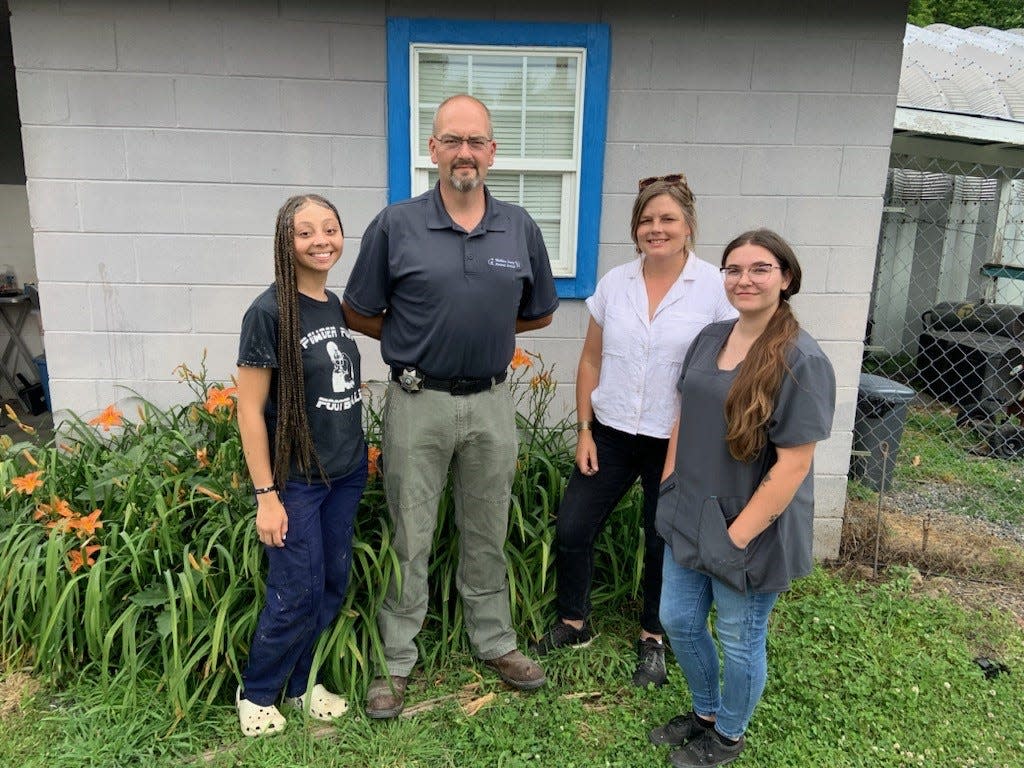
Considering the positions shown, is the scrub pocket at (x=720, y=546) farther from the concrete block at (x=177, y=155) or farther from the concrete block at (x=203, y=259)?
the concrete block at (x=177, y=155)

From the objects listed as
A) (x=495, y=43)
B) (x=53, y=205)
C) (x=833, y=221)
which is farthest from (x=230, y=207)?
(x=833, y=221)

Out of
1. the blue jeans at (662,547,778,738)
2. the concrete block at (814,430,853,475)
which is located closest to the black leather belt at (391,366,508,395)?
the blue jeans at (662,547,778,738)

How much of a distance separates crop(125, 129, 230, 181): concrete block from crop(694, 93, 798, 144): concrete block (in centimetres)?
221

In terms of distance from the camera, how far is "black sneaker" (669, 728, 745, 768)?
2.31 metres

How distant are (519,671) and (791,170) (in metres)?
2.54

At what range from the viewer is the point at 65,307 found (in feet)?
11.2

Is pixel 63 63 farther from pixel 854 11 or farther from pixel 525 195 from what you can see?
pixel 854 11

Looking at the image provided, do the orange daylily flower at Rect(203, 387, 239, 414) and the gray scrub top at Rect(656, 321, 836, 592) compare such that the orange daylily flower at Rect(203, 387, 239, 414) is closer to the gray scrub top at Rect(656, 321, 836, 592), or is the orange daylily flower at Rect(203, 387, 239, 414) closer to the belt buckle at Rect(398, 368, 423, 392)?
the belt buckle at Rect(398, 368, 423, 392)

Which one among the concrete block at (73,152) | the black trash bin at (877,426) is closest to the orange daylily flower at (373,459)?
the concrete block at (73,152)

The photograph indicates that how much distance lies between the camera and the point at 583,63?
329 cm

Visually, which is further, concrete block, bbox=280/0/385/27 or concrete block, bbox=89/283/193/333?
concrete block, bbox=89/283/193/333

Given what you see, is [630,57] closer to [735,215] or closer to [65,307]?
[735,215]

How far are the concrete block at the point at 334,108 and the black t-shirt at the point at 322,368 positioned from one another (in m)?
1.35

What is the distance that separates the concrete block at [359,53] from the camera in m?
3.23
